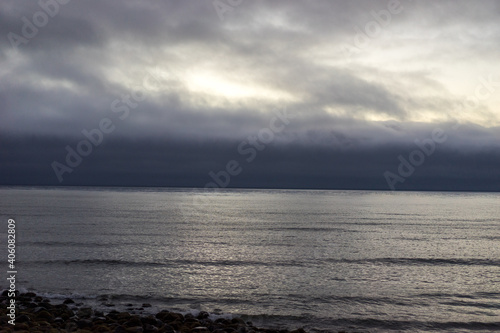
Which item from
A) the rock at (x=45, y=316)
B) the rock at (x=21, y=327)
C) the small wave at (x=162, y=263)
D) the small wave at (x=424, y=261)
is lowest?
the small wave at (x=162, y=263)

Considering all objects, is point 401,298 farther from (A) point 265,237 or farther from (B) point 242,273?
(A) point 265,237

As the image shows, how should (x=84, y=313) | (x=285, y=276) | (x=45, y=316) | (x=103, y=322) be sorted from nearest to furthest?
(x=103, y=322), (x=45, y=316), (x=84, y=313), (x=285, y=276)

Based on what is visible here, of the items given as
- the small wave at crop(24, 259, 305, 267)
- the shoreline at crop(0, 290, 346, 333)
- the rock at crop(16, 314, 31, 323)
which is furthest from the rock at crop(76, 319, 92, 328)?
the small wave at crop(24, 259, 305, 267)

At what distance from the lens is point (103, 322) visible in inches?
743

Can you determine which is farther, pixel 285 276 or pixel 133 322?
pixel 285 276

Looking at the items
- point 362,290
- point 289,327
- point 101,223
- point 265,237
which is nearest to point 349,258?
point 362,290

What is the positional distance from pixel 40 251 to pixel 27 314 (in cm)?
2238

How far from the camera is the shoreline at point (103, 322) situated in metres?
17.3

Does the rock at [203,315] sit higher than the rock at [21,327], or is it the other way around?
the rock at [21,327]

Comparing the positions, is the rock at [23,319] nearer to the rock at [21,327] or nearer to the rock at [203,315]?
the rock at [21,327]

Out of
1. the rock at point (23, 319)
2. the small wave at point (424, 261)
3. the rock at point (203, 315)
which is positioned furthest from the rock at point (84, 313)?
the small wave at point (424, 261)

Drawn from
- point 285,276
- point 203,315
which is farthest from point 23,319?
point 285,276

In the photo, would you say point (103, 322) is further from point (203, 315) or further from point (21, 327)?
point (203, 315)

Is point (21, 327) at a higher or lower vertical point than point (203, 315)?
higher
